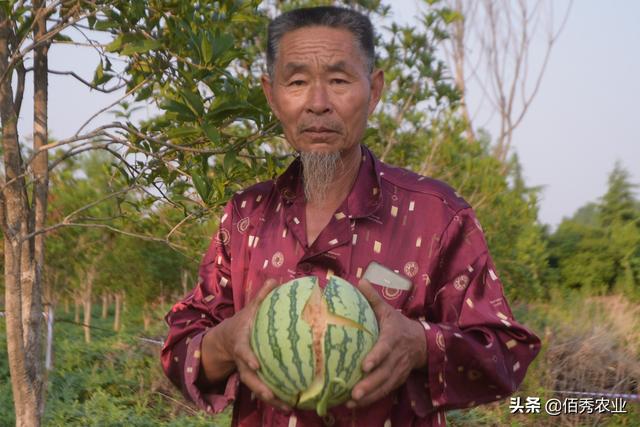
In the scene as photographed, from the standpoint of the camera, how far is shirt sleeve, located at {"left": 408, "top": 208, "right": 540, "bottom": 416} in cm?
183

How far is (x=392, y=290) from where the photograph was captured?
1.96 m

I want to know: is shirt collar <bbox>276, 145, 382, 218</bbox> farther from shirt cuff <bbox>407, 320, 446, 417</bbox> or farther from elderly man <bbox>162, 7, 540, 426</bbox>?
shirt cuff <bbox>407, 320, 446, 417</bbox>

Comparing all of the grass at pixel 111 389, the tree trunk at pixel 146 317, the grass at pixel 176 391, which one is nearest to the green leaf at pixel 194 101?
the grass at pixel 111 389

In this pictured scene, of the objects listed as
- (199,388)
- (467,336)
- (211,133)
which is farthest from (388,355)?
(211,133)

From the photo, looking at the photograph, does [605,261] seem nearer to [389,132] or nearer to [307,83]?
[389,132]

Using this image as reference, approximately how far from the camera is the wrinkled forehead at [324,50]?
209cm

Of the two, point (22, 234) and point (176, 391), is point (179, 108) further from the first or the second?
point (176, 391)

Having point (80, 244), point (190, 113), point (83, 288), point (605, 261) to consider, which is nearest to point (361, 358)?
point (190, 113)

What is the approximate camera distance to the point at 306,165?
2.13m

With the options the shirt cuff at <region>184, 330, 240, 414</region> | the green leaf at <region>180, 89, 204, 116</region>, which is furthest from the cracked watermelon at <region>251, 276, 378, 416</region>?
the green leaf at <region>180, 89, 204, 116</region>

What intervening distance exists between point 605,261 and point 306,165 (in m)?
15.8

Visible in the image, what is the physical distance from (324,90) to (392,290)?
0.58 meters

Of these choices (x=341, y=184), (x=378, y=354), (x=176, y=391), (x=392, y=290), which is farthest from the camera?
(x=176, y=391)

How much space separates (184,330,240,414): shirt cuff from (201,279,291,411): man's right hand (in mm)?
24
